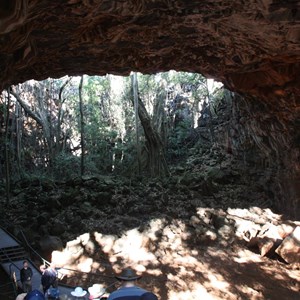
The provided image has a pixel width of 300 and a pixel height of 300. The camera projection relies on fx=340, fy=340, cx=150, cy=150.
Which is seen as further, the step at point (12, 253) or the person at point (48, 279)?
the step at point (12, 253)

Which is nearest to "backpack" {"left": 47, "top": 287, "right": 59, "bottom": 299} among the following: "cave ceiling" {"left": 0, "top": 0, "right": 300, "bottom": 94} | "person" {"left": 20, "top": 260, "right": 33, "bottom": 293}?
"person" {"left": 20, "top": 260, "right": 33, "bottom": 293}

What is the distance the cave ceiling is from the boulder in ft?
12.4

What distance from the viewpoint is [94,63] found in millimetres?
8312

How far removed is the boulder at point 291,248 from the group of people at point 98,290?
4.86 meters

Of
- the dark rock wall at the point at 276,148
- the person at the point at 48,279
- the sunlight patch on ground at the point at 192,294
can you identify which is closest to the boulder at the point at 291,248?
the sunlight patch on ground at the point at 192,294

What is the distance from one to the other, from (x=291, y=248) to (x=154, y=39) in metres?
5.89

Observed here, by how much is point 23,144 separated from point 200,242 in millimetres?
11709

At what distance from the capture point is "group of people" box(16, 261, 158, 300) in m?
2.70

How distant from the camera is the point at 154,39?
22.7 ft

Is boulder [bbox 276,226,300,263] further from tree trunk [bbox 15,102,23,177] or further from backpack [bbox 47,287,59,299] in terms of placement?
tree trunk [bbox 15,102,23,177]

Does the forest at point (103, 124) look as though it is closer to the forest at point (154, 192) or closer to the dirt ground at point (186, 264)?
the forest at point (154, 192)

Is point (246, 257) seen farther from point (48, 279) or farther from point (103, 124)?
point (103, 124)

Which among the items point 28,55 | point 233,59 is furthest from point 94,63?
point 233,59

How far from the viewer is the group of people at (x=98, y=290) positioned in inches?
106
